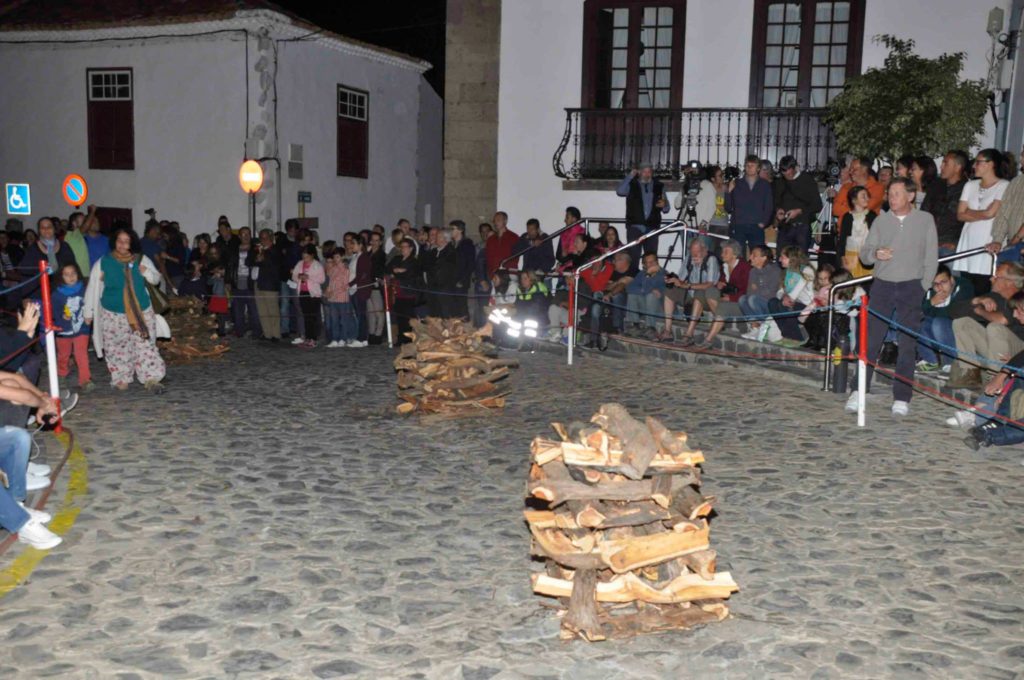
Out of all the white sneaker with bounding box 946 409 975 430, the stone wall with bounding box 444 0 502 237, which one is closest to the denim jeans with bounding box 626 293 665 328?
the stone wall with bounding box 444 0 502 237

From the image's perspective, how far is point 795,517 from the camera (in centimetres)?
736

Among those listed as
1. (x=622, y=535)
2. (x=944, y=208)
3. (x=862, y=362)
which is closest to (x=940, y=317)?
(x=944, y=208)

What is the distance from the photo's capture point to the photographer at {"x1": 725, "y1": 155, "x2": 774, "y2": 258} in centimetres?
1526

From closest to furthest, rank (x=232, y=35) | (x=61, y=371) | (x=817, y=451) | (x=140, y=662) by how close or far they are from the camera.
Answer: (x=140, y=662) → (x=817, y=451) → (x=61, y=371) → (x=232, y=35)

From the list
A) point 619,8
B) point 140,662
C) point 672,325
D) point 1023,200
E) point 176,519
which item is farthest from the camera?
point 619,8

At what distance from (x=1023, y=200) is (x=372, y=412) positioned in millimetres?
7103

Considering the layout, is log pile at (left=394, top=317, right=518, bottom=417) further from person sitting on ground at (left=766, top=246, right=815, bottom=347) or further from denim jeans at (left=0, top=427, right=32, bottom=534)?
person sitting on ground at (left=766, top=246, right=815, bottom=347)

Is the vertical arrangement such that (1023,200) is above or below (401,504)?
above

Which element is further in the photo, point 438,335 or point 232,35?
point 232,35

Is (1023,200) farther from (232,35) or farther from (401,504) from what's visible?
(232,35)

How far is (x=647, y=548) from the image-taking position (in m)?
5.43

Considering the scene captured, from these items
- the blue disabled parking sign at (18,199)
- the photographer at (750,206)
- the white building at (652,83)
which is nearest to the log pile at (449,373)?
the photographer at (750,206)

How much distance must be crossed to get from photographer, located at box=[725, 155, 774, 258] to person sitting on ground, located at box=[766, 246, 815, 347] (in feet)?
5.26

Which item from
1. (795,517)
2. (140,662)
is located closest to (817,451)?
(795,517)
